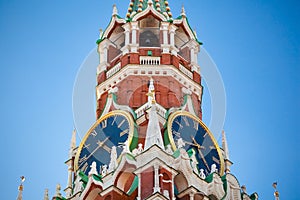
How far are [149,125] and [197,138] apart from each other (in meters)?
3.47

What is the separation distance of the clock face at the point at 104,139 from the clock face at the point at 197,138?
1918mm

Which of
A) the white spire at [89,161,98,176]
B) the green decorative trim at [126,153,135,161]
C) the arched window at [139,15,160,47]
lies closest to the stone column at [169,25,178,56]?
the arched window at [139,15,160,47]

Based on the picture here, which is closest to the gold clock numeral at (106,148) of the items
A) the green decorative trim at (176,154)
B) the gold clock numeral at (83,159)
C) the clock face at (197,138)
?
the gold clock numeral at (83,159)

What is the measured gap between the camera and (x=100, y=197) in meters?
39.4

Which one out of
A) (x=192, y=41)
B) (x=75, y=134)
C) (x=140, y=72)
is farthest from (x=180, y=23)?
(x=75, y=134)

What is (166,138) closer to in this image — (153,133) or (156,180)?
(153,133)

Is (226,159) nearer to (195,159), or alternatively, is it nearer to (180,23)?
(195,159)

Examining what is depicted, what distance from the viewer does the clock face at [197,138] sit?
42438mm

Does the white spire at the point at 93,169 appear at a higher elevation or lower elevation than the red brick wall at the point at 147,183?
higher

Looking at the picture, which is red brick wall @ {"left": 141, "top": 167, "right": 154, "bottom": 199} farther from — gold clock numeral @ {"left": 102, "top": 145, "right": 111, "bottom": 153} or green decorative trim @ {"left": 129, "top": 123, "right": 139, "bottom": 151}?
gold clock numeral @ {"left": 102, "top": 145, "right": 111, "bottom": 153}

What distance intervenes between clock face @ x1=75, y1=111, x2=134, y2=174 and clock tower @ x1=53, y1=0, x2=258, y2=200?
43mm

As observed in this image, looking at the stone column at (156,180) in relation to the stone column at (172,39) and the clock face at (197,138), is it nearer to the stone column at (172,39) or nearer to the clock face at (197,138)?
the clock face at (197,138)

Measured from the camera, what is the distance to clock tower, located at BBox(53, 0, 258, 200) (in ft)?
128

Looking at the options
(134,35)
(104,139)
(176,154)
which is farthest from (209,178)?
(134,35)
